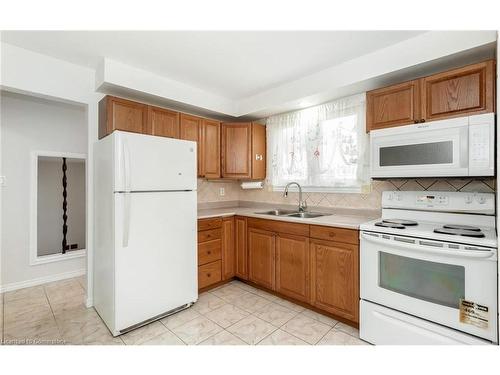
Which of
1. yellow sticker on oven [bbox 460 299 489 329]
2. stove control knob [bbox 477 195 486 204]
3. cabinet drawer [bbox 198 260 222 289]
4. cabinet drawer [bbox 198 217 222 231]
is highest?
stove control knob [bbox 477 195 486 204]

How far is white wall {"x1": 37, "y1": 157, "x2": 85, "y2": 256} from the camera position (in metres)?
3.40

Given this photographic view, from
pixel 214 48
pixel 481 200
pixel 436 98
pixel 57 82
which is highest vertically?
pixel 214 48

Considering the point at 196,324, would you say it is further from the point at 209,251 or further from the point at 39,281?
the point at 39,281

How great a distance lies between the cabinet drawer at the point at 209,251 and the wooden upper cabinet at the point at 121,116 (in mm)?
1397

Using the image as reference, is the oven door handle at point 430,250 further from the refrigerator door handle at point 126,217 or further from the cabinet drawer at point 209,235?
the refrigerator door handle at point 126,217

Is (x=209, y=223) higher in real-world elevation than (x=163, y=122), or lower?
lower

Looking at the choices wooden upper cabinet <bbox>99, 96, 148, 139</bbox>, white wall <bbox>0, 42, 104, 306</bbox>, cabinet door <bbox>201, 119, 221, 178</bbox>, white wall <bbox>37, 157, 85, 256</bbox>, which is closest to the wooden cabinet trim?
cabinet door <bbox>201, 119, 221, 178</bbox>

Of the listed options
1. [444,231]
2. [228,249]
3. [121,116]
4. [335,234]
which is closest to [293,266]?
[335,234]

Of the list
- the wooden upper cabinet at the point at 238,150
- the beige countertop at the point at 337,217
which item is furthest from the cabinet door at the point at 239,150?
the beige countertop at the point at 337,217

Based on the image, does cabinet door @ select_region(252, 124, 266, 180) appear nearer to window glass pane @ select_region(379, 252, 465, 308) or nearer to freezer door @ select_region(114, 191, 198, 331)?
freezer door @ select_region(114, 191, 198, 331)

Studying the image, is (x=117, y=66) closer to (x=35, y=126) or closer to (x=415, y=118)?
(x=35, y=126)

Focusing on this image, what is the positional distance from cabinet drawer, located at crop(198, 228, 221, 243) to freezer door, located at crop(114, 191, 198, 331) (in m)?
0.22

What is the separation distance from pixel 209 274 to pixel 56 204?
2.61m

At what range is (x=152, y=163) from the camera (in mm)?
2139
